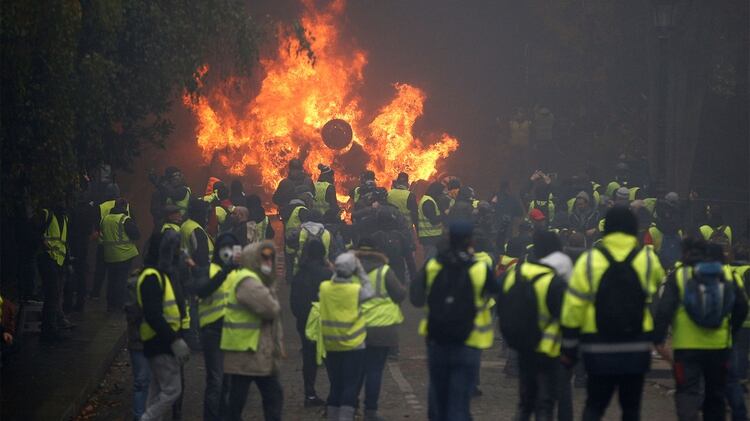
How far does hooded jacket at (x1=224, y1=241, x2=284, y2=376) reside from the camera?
9688mm

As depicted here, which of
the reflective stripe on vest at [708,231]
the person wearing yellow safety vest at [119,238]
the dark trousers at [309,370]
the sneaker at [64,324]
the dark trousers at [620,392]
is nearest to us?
the dark trousers at [620,392]

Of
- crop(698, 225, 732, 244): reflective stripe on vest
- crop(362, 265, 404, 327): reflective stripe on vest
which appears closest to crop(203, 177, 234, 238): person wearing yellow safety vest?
crop(362, 265, 404, 327): reflective stripe on vest

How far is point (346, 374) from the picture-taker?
10.6 m

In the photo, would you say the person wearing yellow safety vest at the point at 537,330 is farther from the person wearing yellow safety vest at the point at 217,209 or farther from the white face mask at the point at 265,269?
the person wearing yellow safety vest at the point at 217,209

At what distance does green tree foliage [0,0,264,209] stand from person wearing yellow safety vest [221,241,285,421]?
9.55 ft

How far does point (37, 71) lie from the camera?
12172mm

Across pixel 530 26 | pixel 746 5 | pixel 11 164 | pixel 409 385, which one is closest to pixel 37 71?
pixel 11 164

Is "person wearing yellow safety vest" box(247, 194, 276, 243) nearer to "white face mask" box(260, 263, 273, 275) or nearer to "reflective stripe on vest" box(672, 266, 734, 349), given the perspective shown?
"white face mask" box(260, 263, 273, 275)

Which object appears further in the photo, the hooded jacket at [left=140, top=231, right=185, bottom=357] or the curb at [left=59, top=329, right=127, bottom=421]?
the curb at [left=59, top=329, right=127, bottom=421]

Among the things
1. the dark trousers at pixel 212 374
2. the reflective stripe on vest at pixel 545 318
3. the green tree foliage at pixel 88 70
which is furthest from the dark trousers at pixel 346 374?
the green tree foliage at pixel 88 70

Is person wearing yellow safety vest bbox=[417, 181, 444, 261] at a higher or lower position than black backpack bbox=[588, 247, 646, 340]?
higher

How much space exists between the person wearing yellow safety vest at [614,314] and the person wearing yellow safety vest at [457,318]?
90 cm

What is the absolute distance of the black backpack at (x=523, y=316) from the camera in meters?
9.41

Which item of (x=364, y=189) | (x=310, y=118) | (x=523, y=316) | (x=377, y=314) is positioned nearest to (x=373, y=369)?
(x=377, y=314)
